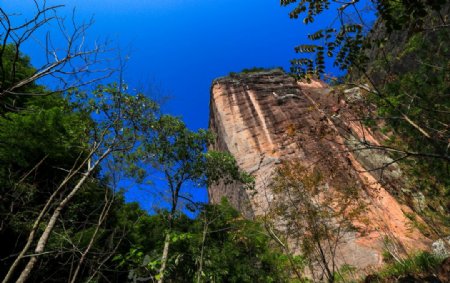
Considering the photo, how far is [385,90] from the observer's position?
11.6 metres

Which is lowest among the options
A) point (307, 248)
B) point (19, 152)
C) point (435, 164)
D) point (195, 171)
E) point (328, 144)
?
point (307, 248)

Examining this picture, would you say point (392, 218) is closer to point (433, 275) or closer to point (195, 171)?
point (433, 275)

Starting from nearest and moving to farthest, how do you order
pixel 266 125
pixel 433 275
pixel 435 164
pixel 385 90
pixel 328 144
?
pixel 433 275 < pixel 435 164 < pixel 385 90 < pixel 328 144 < pixel 266 125

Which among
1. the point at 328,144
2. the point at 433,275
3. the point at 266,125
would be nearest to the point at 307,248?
the point at 433,275

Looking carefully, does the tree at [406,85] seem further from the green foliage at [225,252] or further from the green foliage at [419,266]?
the green foliage at [225,252]

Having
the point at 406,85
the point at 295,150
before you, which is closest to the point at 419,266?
the point at 406,85

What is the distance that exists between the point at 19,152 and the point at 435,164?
1423 centimetres

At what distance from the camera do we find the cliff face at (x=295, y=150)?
1769 cm

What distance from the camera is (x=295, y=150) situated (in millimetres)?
24625

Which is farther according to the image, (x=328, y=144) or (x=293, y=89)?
(x=293, y=89)

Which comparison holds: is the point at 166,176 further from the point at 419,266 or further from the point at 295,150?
the point at 295,150

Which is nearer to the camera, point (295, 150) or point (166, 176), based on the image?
point (166, 176)

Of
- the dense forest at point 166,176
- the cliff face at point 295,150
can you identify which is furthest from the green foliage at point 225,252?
the cliff face at point 295,150

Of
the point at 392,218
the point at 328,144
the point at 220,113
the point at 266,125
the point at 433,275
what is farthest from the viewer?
the point at 220,113
